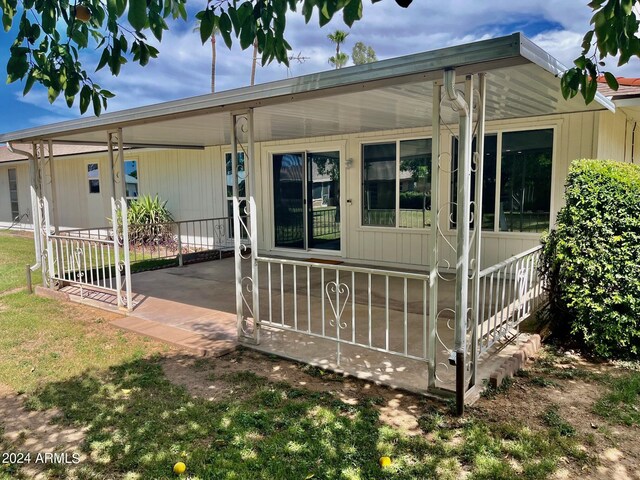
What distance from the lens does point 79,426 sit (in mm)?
3164

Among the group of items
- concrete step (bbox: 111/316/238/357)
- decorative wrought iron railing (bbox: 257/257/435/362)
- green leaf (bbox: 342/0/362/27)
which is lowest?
concrete step (bbox: 111/316/238/357)

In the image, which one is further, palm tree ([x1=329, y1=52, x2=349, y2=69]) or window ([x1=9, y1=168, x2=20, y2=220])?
palm tree ([x1=329, y1=52, x2=349, y2=69])

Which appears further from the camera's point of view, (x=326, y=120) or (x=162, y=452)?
(x=326, y=120)

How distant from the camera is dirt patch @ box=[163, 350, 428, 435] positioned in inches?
129

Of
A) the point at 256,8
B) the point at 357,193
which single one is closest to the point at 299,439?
the point at 256,8

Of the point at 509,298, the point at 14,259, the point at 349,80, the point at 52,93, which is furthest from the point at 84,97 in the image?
the point at 14,259

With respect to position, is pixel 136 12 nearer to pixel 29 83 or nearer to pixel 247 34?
pixel 247 34

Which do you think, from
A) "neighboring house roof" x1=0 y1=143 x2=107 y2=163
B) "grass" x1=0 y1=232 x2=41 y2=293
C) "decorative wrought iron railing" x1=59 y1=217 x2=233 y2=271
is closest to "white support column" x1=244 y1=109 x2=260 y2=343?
"grass" x1=0 y1=232 x2=41 y2=293

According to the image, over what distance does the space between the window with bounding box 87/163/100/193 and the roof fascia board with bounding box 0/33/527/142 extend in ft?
33.2

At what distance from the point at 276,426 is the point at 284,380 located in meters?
0.76

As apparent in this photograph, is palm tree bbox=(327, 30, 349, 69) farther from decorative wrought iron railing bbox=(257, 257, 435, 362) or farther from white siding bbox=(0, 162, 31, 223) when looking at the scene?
decorative wrought iron railing bbox=(257, 257, 435, 362)

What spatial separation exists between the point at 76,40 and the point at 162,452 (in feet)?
7.60

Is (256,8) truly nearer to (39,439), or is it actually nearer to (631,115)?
(39,439)

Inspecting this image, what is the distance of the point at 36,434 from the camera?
3094mm
